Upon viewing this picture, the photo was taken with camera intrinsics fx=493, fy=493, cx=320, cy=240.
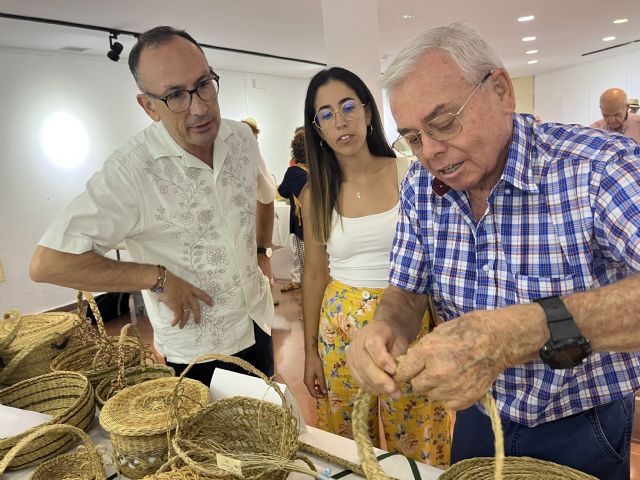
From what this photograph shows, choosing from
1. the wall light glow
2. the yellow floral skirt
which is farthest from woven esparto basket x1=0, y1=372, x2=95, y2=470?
the wall light glow

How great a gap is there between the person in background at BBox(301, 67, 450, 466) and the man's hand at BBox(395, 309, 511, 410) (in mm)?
977

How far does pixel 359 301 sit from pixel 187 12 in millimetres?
4351

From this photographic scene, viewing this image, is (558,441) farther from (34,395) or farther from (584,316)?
(34,395)

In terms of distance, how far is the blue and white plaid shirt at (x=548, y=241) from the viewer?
91 centimetres

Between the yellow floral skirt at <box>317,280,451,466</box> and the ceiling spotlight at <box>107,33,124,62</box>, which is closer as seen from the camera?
the yellow floral skirt at <box>317,280,451,466</box>

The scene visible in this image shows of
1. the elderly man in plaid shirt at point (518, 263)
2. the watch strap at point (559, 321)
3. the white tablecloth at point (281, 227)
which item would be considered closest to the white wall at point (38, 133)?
the white tablecloth at point (281, 227)

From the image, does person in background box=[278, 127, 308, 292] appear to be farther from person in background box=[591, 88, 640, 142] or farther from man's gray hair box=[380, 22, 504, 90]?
man's gray hair box=[380, 22, 504, 90]

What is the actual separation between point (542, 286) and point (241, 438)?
774 mm

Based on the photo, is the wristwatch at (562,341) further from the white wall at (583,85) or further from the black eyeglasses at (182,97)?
the white wall at (583,85)

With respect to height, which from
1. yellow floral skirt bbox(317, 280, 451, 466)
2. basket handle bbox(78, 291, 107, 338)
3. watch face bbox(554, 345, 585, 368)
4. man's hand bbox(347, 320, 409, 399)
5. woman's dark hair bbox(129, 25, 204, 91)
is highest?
woman's dark hair bbox(129, 25, 204, 91)

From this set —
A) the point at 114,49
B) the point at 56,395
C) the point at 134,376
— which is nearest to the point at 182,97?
the point at 134,376

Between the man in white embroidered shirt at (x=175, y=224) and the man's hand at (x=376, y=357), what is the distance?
791 millimetres

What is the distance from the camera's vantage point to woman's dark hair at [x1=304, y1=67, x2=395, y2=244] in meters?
1.91

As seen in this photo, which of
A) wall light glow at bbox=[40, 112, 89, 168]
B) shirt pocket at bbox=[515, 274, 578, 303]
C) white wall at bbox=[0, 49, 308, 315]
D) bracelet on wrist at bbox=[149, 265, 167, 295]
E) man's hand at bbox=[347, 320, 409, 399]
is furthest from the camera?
wall light glow at bbox=[40, 112, 89, 168]
